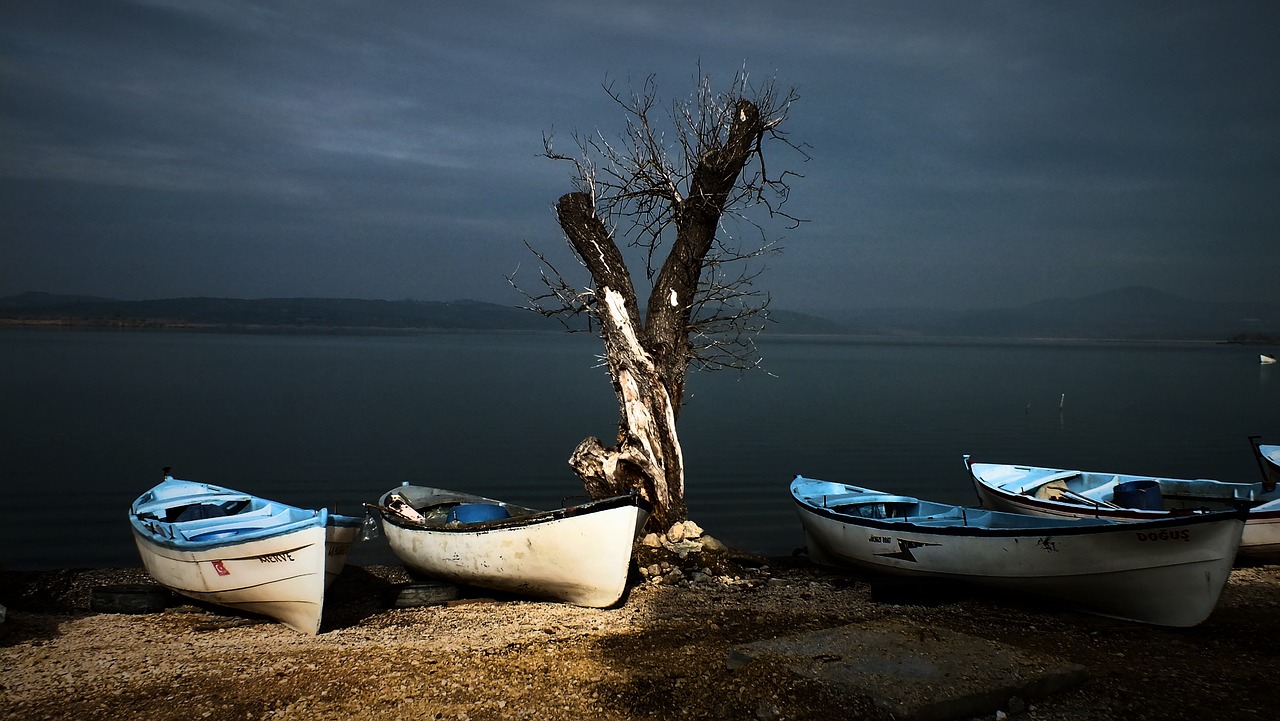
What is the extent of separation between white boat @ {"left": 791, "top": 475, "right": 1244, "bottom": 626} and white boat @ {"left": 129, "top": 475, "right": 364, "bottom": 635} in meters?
6.22

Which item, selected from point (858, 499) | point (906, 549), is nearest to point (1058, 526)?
point (906, 549)

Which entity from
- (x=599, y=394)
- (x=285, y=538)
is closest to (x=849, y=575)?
(x=285, y=538)

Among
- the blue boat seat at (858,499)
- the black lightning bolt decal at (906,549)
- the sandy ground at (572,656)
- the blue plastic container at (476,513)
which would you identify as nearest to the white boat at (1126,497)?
the sandy ground at (572,656)

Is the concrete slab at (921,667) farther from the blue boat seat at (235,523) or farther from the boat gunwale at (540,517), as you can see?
the blue boat seat at (235,523)

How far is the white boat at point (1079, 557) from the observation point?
7.80m

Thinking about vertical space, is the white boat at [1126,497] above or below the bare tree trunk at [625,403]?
below

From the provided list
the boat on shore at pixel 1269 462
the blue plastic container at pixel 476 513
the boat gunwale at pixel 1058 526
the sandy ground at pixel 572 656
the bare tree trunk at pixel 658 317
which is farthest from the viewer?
the boat on shore at pixel 1269 462

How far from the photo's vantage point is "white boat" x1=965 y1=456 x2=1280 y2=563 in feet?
34.1

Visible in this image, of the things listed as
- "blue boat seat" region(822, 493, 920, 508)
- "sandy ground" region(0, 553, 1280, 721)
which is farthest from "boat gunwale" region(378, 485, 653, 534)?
"blue boat seat" region(822, 493, 920, 508)

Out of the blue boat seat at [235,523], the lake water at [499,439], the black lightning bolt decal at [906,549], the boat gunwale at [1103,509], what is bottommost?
the lake water at [499,439]

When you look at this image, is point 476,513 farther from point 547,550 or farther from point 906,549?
point 906,549

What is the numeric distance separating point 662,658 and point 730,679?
0.84 m

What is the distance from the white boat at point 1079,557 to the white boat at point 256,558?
622cm

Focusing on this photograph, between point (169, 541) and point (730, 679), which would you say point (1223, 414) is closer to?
point (730, 679)
